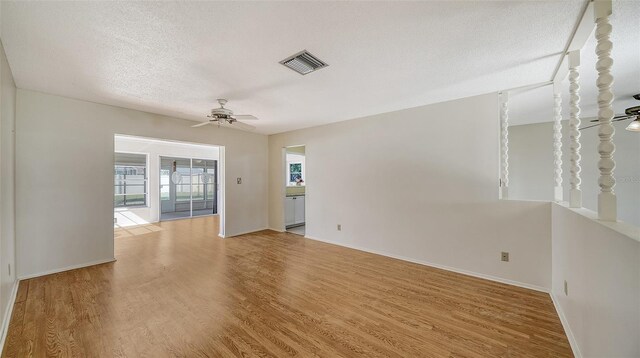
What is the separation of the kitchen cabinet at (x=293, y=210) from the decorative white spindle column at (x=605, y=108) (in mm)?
5333

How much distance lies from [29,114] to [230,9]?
3.66m

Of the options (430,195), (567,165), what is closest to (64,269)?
(430,195)

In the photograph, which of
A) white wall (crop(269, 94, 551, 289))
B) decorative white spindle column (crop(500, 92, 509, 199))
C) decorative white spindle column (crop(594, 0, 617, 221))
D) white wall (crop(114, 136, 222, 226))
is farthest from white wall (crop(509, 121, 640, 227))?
white wall (crop(114, 136, 222, 226))

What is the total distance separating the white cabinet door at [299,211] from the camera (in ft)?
22.2

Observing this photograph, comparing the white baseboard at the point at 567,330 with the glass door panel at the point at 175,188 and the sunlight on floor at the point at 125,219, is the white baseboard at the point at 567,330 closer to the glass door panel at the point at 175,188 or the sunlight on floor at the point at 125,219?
the sunlight on floor at the point at 125,219

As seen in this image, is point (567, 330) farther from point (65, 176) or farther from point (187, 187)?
point (187, 187)

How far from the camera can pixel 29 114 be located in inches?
125

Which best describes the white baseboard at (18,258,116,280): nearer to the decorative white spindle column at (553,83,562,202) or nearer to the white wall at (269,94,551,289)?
the white wall at (269,94,551,289)

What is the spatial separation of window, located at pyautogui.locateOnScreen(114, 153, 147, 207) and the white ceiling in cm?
443

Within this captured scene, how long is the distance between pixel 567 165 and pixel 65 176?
27.6ft

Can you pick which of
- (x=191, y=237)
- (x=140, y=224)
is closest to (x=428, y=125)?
(x=191, y=237)

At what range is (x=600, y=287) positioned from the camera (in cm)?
143

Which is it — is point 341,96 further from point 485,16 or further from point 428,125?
point 485,16

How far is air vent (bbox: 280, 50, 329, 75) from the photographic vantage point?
224 cm
